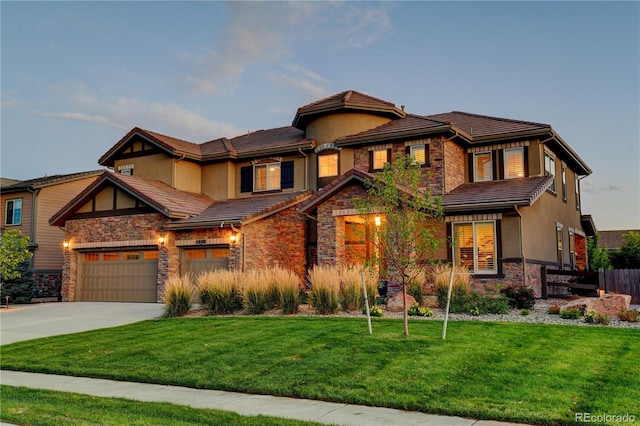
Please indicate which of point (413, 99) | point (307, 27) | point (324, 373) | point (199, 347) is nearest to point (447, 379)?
point (324, 373)

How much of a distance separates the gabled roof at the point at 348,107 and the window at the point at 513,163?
477 cm

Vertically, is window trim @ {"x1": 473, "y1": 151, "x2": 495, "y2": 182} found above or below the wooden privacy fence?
above

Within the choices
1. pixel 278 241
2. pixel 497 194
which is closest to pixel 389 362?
pixel 497 194

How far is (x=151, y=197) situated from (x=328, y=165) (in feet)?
23.8

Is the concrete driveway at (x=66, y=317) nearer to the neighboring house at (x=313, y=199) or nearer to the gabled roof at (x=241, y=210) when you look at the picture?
the neighboring house at (x=313, y=199)

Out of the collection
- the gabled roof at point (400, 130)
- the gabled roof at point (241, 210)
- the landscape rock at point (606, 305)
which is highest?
the gabled roof at point (400, 130)

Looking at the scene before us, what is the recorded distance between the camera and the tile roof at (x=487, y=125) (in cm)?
1953

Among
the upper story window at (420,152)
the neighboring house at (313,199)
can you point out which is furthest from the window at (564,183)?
the upper story window at (420,152)

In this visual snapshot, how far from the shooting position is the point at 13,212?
2770 centimetres

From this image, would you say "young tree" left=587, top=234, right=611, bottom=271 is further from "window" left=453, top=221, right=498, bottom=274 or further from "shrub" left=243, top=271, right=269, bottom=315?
"shrub" left=243, top=271, right=269, bottom=315

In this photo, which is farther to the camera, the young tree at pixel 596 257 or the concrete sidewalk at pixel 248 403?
the young tree at pixel 596 257

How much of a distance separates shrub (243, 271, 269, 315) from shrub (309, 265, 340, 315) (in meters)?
1.48

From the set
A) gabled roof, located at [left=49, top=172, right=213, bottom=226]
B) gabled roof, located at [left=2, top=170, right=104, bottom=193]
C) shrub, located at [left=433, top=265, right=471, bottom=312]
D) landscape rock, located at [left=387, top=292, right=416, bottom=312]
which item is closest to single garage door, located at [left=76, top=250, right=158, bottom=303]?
gabled roof, located at [left=49, top=172, right=213, bottom=226]

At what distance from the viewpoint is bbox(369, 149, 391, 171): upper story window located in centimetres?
2069
